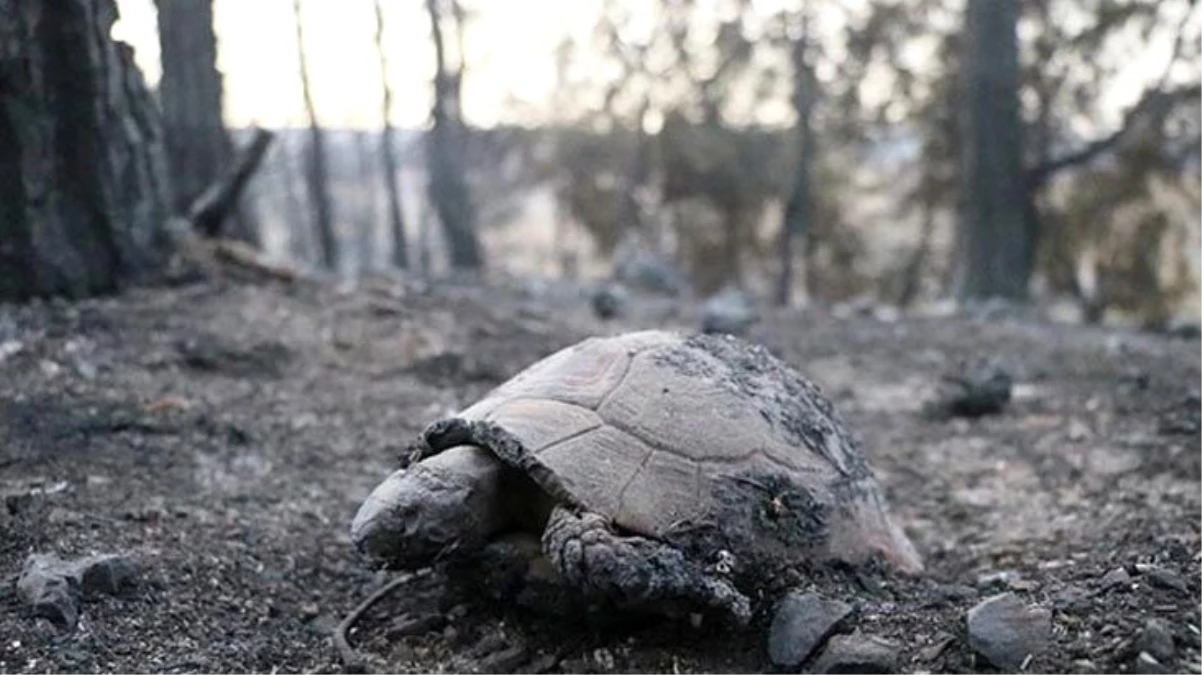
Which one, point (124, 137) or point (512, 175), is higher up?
point (124, 137)

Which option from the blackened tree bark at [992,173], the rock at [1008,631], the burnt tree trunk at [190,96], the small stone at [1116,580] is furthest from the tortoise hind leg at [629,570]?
the blackened tree bark at [992,173]

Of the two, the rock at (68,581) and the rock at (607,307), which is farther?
the rock at (607,307)

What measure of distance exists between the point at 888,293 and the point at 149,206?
18.6 meters

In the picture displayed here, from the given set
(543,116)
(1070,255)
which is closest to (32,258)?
(1070,255)

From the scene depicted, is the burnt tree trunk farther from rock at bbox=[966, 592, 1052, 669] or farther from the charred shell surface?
rock at bbox=[966, 592, 1052, 669]

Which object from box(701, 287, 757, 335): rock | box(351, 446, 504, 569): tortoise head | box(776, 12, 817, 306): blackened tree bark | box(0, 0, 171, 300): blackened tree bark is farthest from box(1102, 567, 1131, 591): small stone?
box(776, 12, 817, 306): blackened tree bark

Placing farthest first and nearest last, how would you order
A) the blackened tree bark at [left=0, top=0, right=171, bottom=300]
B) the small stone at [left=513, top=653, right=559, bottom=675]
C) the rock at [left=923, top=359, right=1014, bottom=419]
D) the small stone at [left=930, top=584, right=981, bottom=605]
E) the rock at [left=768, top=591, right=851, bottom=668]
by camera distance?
the rock at [left=923, top=359, right=1014, bottom=419] < the blackened tree bark at [left=0, top=0, right=171, bottom=300] < the small stone at [left=930, top=584, right=981, bottom=605] < the small stone at [left=513, top=653, right=559, bottom=675] < the rock at [left=768, top=591, right=851, bottom=668]

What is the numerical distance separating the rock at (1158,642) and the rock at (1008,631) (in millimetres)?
201

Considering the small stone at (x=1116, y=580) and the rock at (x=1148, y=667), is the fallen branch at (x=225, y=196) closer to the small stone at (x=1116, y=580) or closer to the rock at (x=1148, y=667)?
the small stone at (x=1116, y=580)

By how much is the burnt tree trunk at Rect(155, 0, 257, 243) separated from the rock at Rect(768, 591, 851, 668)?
625cm

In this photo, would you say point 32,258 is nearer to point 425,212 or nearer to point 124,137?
point 124,137

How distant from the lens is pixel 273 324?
6234mm

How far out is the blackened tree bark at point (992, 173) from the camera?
11.8 metres

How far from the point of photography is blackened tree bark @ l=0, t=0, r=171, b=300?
18.9 ft
